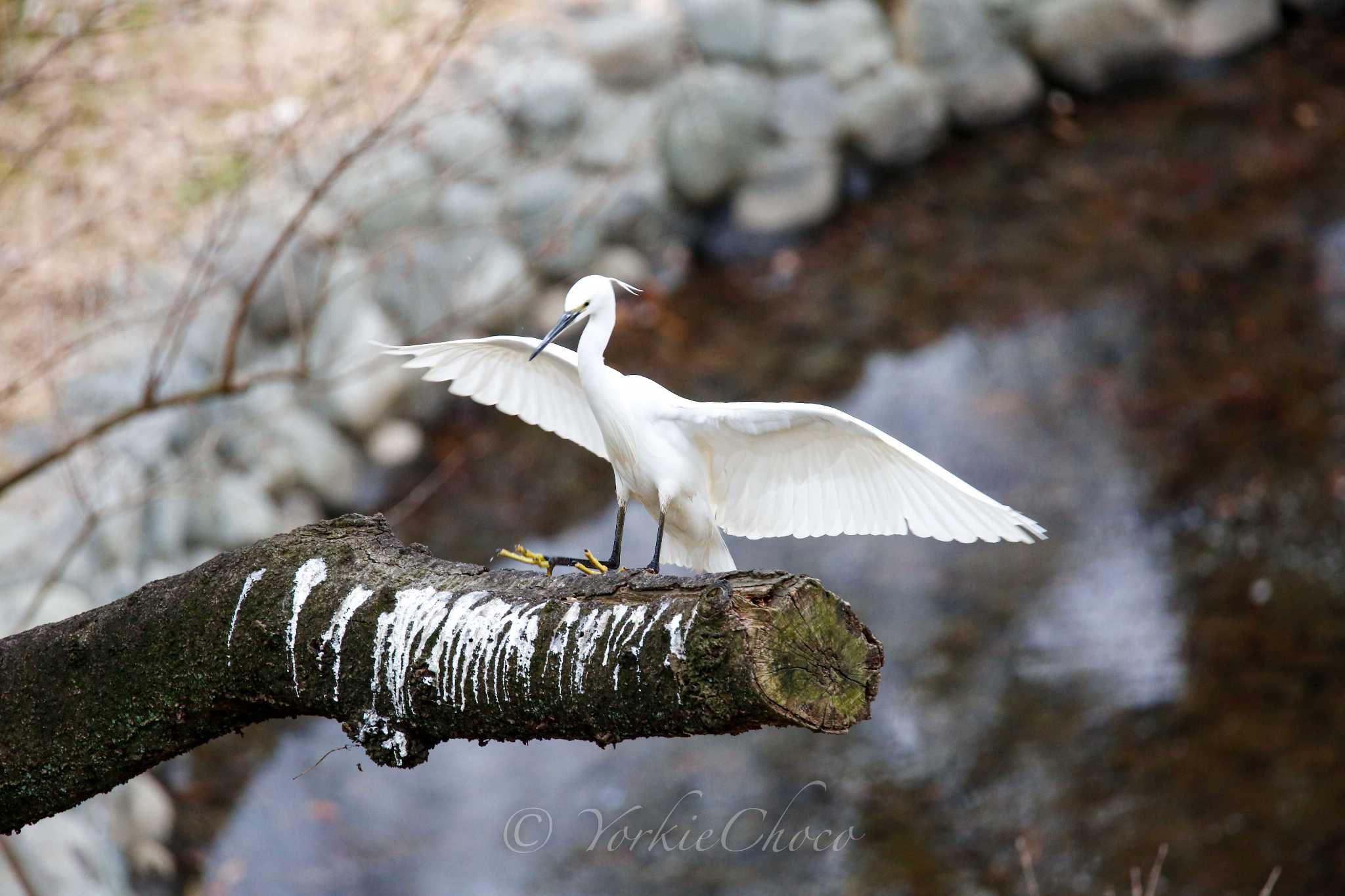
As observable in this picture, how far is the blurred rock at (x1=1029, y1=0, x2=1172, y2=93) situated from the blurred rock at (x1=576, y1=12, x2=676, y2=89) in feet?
7.96

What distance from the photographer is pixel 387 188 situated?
6.02m

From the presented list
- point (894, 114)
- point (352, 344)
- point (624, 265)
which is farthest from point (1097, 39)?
point (352, 344)

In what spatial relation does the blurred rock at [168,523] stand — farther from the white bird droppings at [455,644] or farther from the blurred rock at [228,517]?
the white bird droppings at [455,644]

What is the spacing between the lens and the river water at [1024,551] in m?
4.51

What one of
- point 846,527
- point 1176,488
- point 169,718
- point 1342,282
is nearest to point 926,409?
point 1176,488

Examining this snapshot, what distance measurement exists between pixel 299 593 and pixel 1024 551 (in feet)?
14.6

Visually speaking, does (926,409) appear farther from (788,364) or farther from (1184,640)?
(1184,640)

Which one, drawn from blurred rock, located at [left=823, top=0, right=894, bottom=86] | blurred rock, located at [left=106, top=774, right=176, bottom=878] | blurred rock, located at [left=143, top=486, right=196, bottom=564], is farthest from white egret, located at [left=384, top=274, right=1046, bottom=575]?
blurred rock, located at [left=823, top=0, right=894, bottom=86]

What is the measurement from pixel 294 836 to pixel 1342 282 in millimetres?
5959

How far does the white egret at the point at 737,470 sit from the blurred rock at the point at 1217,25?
678cm

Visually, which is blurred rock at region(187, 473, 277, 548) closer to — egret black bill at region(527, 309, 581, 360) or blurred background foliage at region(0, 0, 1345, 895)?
blurred background foliage at region(0, 0, 1345, 895)

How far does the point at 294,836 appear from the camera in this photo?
473 cm

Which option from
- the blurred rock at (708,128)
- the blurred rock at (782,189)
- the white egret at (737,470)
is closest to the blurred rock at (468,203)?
the blurred rock at (708,128)

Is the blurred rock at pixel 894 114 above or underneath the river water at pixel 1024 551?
above
